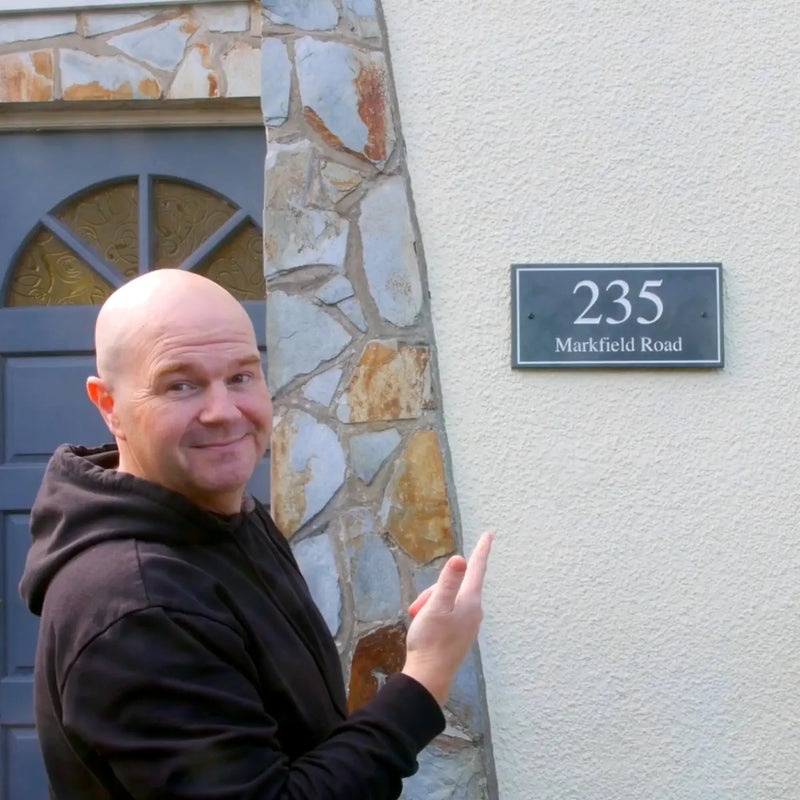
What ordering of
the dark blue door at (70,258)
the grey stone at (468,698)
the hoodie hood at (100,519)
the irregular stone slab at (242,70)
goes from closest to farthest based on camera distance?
the hoodie hood at (100,519), the grey stone at (468,698), the irregular stone slab at (242,70), the dark blue door at (70,258)

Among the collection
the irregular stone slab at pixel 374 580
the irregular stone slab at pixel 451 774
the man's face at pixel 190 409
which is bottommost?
the irregular stone slab at pixel 451 774

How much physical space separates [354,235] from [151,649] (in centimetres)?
171

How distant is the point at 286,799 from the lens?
3.67 feet

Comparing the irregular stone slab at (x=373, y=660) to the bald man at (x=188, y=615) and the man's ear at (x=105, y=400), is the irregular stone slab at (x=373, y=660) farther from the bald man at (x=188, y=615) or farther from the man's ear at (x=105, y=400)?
the man's ear at (x=105, y=400)

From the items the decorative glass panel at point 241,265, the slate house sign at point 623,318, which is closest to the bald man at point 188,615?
the slate house sign at point 623,318

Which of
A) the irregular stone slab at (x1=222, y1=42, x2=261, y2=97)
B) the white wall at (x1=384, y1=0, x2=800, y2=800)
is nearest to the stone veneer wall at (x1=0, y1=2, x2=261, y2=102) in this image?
the irregular stone slab at (x1=222, y1=42, x2=261, y2=97)

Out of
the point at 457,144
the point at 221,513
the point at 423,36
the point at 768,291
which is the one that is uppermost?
the point at 423,36

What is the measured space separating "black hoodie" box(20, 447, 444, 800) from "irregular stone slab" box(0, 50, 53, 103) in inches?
79.6

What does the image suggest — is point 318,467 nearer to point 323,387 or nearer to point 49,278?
point 323,387

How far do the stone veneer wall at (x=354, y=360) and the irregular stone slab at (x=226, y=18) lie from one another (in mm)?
336

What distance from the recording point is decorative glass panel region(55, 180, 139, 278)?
3146 mm

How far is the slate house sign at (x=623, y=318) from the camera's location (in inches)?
101

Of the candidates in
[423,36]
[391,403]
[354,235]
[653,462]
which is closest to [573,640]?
[653,462]

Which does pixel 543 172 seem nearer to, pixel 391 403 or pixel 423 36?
pixel 423 36
